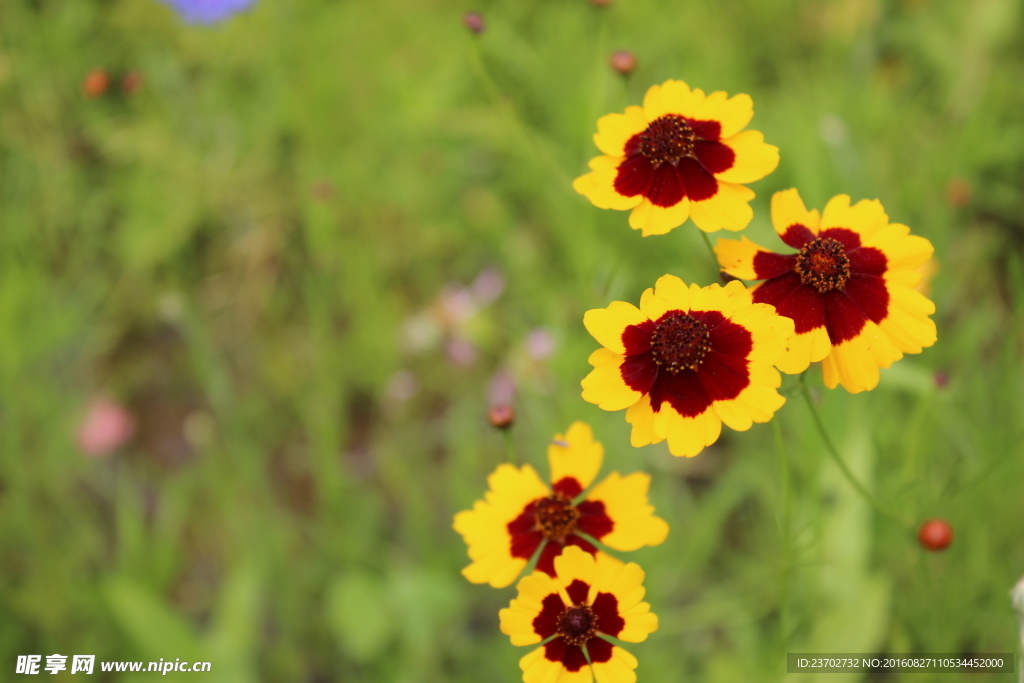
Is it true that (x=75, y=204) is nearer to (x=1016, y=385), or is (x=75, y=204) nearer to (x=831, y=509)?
(x=831, y=509)

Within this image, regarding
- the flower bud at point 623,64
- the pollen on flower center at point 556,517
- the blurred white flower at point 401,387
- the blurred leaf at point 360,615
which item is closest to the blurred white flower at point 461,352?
the blurred white flower at point 401,387

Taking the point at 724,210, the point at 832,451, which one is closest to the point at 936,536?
the point at 832,451

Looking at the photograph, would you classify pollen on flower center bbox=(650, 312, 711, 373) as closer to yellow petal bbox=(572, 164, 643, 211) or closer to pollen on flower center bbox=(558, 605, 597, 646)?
yellow petal bbox=(572, 164, 643, 211)

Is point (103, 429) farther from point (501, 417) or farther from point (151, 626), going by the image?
point (501, 417)

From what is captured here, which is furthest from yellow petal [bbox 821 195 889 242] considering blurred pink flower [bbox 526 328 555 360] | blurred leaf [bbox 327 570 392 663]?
blurred leaf [bbox 327 570 392 663]

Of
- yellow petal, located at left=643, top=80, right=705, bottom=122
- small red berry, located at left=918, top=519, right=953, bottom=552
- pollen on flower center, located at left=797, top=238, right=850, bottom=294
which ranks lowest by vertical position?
small red berry, located at left=918, top=519, right=953, bottom=552

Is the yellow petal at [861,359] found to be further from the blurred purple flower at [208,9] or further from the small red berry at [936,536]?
the blurred purple flower at [208,9]

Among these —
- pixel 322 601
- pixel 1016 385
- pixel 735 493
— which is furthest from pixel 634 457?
pixel 322 601
